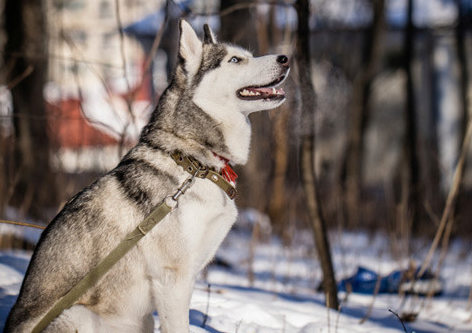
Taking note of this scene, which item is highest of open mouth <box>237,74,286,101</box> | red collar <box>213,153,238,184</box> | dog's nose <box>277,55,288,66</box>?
dog's nose <box>277,55,288,66</box>

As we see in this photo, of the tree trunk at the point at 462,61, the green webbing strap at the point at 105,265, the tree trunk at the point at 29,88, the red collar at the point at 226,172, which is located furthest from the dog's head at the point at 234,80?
the tree trunk at the point at 462,61

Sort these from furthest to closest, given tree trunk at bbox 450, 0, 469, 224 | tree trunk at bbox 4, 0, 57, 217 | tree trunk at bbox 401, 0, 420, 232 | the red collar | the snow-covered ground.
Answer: tree trunk at bbox 450, 0, 469, 224, tree trunk at bbox 401, 0, 420, 232, tree trunk at bbox 4, 0, 57, 217, the snow-covered ground, the red collar

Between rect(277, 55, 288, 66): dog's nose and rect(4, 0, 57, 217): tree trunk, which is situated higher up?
rect(277, 55, 288, 66): dog's nose

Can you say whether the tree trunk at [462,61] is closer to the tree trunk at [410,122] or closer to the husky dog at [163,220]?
the tree trunk at [410,122]

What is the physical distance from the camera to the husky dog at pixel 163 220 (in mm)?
2330

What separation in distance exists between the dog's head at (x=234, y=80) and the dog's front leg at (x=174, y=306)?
1.00 meters

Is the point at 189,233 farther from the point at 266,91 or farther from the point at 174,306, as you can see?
the point at 266,91

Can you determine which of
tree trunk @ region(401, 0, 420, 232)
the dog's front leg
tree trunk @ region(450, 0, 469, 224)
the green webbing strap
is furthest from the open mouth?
tree trunk @ region(450, 0, 469, 224)

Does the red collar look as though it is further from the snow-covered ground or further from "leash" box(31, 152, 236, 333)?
the snow-covered ground

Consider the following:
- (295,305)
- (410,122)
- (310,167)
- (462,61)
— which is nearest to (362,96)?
(410,122)

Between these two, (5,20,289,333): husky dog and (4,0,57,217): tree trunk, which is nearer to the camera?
(5,20,289,333): husky dog

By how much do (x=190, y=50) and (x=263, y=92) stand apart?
1.61 ft

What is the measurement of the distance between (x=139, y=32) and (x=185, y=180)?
20.2 meters

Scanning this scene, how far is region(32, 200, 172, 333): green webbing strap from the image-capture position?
7.32 ft
